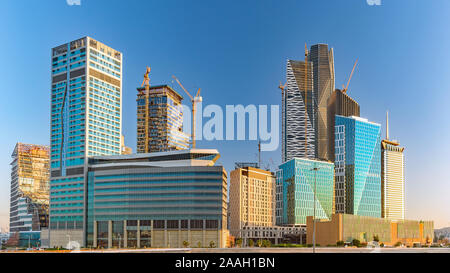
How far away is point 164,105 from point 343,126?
40.9m

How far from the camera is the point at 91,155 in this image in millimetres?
71000

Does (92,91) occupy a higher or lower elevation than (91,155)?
higher

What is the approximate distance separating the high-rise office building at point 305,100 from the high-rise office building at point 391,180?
644 inches

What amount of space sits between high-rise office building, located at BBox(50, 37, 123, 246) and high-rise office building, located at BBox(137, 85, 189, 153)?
37699 millimetres

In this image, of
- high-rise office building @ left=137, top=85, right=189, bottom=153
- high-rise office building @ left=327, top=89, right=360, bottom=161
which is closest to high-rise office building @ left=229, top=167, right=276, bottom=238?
high-rise office building @ left=327, top=89, right=360, bottom=161

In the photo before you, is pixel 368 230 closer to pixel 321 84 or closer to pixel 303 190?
pixel 303 190

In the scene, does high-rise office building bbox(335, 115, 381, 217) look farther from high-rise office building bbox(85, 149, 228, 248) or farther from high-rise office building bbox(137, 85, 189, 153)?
high-rise office building bbox(85, 149, 228, 248)

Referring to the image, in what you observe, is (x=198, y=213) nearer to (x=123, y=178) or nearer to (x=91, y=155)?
(x=123, y=178)

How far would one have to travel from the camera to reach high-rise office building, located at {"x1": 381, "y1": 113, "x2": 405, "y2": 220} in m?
102

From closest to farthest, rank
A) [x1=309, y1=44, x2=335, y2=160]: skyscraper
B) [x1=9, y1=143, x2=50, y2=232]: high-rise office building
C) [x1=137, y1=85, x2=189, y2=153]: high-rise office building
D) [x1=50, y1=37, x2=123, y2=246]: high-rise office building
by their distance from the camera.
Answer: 1. [x1=50, y1=37, x2=123, y2=246]: high-rise office building
2. [x1=9, y1=143, x2=50, y2=232]: high-rise office building
3. [x1=309, y1=44, x2=335, y2=160]: skyscraper
4. [x1=137, y1=85, x2=189, y2=153]: high-rise office building

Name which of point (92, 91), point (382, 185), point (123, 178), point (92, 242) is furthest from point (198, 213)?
point (382, 185)

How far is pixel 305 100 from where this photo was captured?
383 ft

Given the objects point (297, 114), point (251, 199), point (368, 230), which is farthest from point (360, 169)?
point (368, 230)

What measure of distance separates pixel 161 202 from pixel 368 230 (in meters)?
29.9
